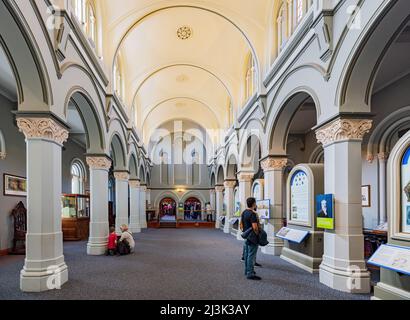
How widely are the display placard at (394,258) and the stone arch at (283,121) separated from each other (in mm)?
4754

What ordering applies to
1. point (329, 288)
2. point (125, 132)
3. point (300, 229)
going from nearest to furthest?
point (329, 288) < point (300, 229) < point (125, 132)

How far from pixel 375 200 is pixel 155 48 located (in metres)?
11.1

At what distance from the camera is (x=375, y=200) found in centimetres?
1059

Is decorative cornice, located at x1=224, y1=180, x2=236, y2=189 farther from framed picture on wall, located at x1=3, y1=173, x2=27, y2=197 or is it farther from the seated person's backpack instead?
framed picture on wall, located at x1=3, y1=173, x2=27, y2=197

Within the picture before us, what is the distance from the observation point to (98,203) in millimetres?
10352

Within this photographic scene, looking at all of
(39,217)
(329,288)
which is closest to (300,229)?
(329,288)

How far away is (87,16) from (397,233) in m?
9.44

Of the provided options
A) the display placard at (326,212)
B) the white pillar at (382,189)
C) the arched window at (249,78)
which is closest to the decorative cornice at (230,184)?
the arched window at (249,78)

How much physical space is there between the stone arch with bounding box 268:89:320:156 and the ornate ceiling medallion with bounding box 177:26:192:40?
642 centimetres

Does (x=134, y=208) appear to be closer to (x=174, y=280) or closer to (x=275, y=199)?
(x=275, y=199)

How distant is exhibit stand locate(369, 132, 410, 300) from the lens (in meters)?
4.47

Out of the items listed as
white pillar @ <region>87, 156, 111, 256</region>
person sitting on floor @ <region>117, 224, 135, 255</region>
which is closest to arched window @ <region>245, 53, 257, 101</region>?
white pillar @ <region>87, 156, 111, 256</region>

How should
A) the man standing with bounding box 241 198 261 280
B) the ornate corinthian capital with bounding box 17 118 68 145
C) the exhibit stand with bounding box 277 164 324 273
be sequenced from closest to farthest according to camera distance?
1. the ornate corinthian capital with bounding box 17 118 68 145
2. the man standing with bounding box 241 198 261 280
3. the exhibit stand with bounding box 277 164 324 273
